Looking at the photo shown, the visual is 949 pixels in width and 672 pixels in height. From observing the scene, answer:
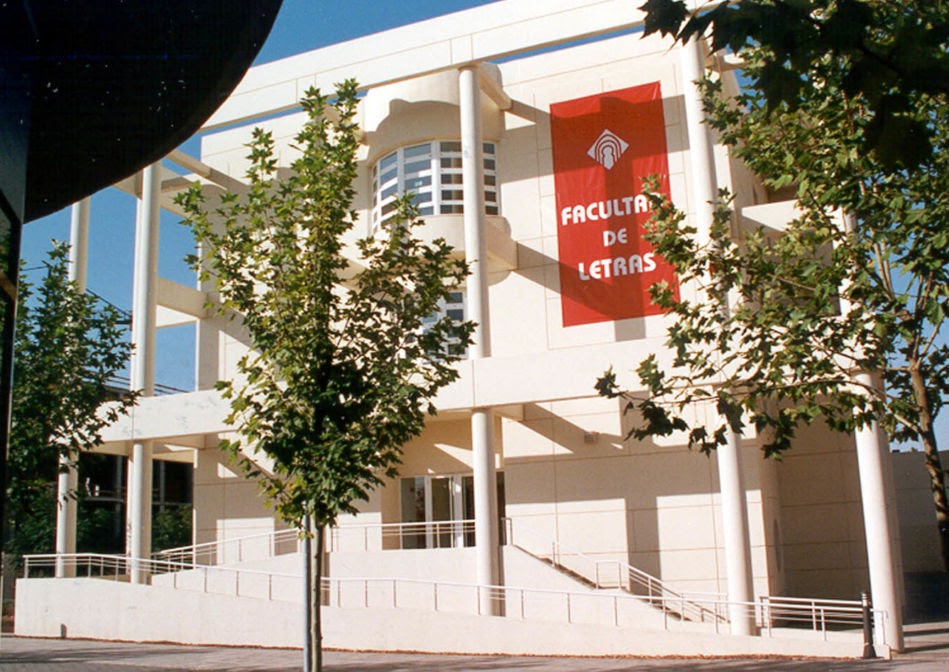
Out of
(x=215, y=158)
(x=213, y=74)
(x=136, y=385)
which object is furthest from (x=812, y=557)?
(x=213, y=74)

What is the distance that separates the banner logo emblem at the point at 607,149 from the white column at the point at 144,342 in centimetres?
1172

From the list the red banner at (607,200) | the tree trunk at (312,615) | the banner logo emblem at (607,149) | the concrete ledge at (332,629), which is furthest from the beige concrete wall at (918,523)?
the tree trunk at (312,615)

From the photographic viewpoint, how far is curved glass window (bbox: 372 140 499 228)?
2491cm

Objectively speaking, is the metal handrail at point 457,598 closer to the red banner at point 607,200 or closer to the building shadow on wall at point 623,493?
the building shadow on wall at point 623,493

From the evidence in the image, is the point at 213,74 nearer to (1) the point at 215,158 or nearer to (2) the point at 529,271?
(2) the point at 529,271

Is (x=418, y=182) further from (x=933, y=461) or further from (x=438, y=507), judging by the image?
(x=933, y=461)

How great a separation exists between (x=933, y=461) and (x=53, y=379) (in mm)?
12110

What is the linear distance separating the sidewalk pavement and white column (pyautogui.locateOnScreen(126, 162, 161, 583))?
4722mm

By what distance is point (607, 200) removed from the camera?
2366cm

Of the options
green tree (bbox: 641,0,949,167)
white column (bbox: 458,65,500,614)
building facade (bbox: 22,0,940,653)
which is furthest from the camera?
building facade (bbox: 22,0,940,653)

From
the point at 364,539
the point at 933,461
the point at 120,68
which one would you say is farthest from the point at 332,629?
the point at 120,68

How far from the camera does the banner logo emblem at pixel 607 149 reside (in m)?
23.8

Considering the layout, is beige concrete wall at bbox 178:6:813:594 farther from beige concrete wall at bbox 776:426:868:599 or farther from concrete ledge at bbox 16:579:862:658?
concrete ledge at bbox 16:579:862:658

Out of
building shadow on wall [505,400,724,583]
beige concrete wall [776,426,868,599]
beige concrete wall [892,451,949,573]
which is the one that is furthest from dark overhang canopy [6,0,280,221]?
beige concrete wall [892,451,949,573]
